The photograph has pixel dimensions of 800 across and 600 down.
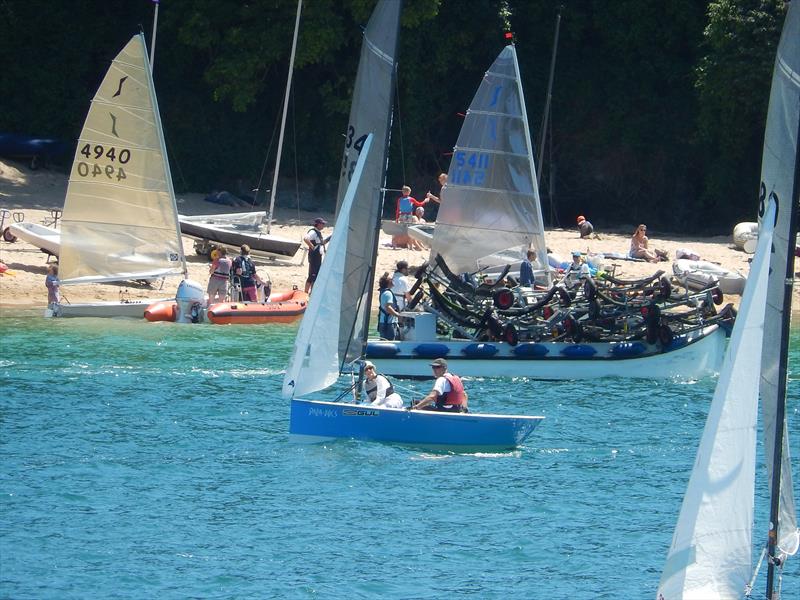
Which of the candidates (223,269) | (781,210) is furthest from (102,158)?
(781,210)

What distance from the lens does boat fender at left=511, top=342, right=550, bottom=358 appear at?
89.1ft

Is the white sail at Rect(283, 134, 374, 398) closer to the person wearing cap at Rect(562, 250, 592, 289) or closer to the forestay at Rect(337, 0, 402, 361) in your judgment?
the forestay at Rect(337, 0, 402, 361)

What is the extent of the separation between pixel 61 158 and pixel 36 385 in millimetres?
21022

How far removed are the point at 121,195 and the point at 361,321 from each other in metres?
11.4

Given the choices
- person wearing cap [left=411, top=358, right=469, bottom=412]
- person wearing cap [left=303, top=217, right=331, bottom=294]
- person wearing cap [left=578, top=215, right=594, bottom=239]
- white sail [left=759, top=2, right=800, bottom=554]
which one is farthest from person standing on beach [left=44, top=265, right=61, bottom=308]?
white sail [left=759, top=2, right=800, bottom=554]

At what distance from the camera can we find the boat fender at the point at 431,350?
87.7ft

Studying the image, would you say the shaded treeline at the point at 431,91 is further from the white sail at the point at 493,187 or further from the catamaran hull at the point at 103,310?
the catamaran hull at the point at 103,310

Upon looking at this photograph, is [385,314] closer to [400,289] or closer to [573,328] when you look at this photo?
[400,289]

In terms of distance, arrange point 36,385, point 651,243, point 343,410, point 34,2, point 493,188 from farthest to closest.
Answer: point 34,2 < point 651,243 < point 493,188 < point 36,385 < point 343,410

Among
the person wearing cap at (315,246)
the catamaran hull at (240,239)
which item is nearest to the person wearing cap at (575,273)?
the person wearing cap at (315,246)

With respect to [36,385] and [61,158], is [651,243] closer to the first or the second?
[61,158]

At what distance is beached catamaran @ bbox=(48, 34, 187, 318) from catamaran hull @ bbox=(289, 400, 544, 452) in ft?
40.2

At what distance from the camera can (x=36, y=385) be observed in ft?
85.0

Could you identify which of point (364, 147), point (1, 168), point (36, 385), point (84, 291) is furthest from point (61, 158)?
point (364, 147)
